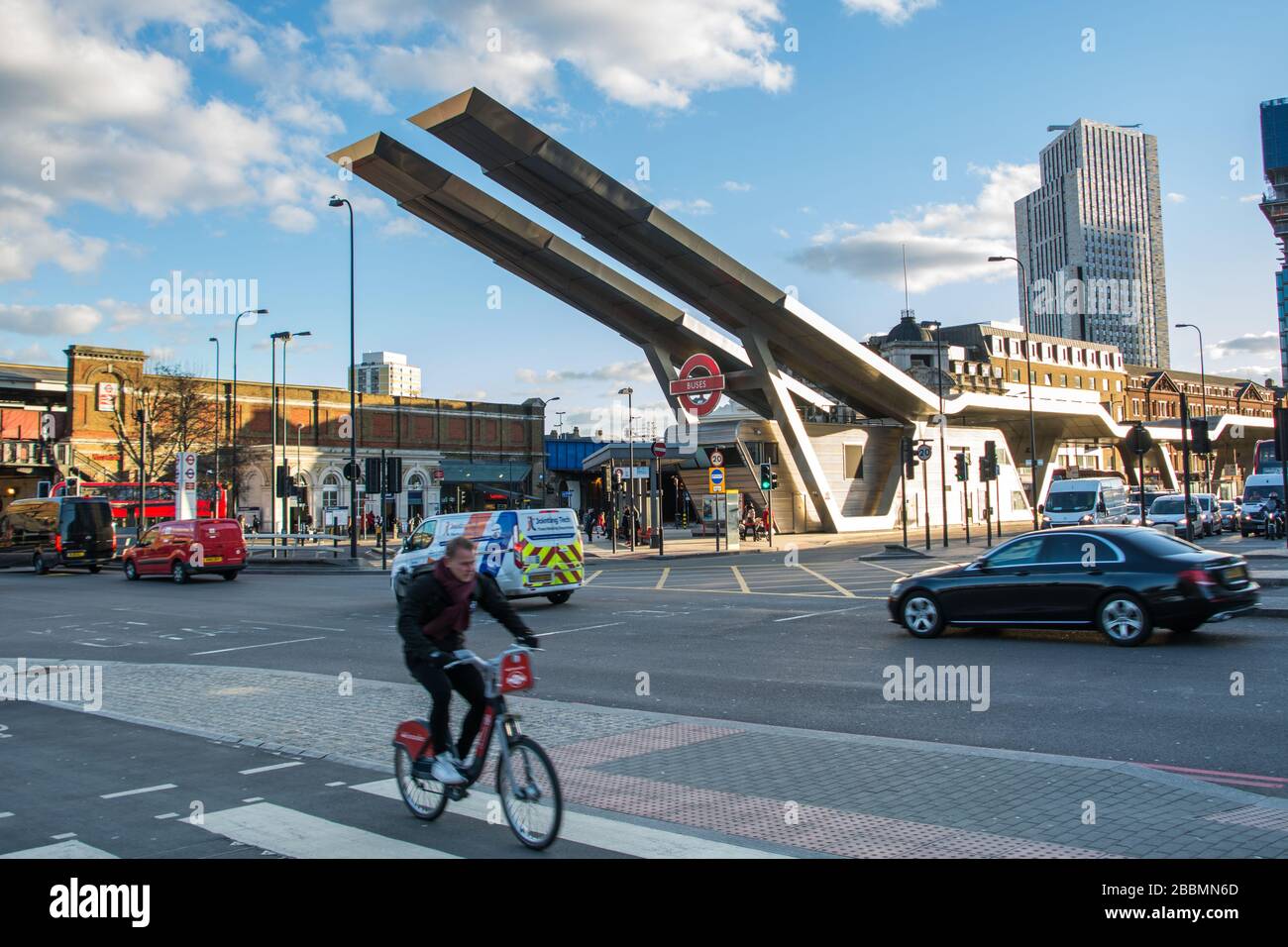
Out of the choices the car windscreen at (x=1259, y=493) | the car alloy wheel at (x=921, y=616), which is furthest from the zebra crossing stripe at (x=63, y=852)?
the car windscreen at (x=1259, y=493)

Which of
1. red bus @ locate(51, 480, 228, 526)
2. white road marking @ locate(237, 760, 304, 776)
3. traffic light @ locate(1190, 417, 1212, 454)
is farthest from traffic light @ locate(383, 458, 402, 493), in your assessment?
white road marking @ locate(237, 760, 304, 776)

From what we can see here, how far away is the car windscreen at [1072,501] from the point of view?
3562cm

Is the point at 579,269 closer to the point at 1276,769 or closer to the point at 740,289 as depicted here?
the point at 740,289

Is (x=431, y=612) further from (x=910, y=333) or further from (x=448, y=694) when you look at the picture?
(x=910, y=333)

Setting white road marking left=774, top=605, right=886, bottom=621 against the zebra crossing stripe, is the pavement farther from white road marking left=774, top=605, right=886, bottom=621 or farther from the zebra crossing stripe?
white road marking left=774, top=605, right=886, bottom=621

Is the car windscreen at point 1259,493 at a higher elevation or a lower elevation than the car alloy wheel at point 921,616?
higher

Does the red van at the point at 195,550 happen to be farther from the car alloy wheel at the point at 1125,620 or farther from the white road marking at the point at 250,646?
the car alloy wheel at the point at 1125,620

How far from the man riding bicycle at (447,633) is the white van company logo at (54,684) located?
20.0 ft

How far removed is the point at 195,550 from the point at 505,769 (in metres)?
28.1

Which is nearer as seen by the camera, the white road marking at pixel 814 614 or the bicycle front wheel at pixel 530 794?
the bicycle front wheel at pixel 530 794

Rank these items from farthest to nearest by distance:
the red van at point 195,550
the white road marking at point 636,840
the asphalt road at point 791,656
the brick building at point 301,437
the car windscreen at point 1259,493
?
1. the brick building at point 301,437
2. the car windscreen at point 1259,493
3. the red van at point 195,550
4. the asphalt road at point 791,656
5. the white road marking at point 636,840
